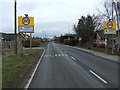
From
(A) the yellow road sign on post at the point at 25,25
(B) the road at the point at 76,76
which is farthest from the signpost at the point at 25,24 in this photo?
(B) the road at the point at 76,76

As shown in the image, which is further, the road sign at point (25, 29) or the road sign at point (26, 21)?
the road sign at point (26, 21)

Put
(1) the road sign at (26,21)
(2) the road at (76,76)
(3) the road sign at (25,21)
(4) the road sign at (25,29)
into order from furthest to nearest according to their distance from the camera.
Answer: (1) the road sign at (26,21), (3) the road sign at (25,21), (4) the road sign at (25,29), (2) the road at (76,76)

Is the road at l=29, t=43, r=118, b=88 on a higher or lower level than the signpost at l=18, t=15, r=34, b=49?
lower

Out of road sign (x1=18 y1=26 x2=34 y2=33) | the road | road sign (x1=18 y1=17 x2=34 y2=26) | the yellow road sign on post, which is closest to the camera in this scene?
the road

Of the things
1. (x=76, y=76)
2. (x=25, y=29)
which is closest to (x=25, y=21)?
(x=25, y=29)

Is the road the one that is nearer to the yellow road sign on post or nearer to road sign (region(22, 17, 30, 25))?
the yellow road sign on post

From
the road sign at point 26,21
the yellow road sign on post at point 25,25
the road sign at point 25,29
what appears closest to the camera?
the road sign at point 25,29

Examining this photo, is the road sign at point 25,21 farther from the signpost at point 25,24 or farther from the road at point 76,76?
the road at point 76,76

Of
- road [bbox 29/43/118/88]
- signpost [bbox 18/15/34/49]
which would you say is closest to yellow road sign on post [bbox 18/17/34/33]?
signpost [bbox 18/15/34/49]

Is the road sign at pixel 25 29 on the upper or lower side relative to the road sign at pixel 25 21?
lower

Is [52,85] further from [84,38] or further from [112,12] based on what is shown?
[84,38]

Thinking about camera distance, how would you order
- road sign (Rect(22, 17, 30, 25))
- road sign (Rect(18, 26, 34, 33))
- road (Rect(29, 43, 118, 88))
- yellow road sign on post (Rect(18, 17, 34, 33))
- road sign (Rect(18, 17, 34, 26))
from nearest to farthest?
road (Rect(29, 43, 118, 88)) → road sign (Rect(18, 26, 34, 33)) → yellow road sign on post (Rect(18, 17, 34, 33)) → road sign (Rect(18, 17, 34, 26)) → road sign (Rect(22, 17, 30, 25))

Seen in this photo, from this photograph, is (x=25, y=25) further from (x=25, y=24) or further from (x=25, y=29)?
(x=25, y=29)

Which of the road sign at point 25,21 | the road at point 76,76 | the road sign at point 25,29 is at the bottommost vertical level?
the road at point 76,76
